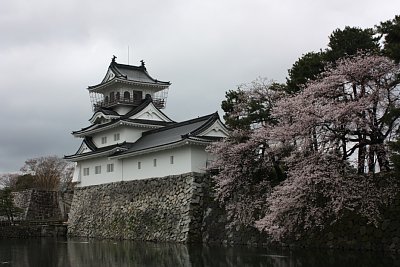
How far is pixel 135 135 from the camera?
90.9ft

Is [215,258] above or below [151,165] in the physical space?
below

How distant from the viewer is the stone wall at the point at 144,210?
2183 cm

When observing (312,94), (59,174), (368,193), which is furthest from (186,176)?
(59,174)

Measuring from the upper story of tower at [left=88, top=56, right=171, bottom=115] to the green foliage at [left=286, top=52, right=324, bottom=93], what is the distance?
Answer: 1244 cm

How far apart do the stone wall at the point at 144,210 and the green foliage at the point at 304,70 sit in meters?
6.13

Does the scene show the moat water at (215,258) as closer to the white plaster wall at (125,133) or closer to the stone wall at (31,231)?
the white plaster wall at (125,133)

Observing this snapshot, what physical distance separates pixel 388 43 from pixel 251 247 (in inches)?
339

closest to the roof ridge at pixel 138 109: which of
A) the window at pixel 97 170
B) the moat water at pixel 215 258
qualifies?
the window at pixel 97 170

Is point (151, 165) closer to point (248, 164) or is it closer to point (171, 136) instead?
point (171, 136)

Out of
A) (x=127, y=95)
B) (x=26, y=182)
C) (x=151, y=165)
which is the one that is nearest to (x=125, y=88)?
(x=127, y=95)

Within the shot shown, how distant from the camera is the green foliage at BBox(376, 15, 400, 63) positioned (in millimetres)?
14678

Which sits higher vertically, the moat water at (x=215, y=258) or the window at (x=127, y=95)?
the window at (x=127, y=95)

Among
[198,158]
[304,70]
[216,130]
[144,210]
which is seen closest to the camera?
[304,70]

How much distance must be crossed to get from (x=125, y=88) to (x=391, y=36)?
59.8 feet
